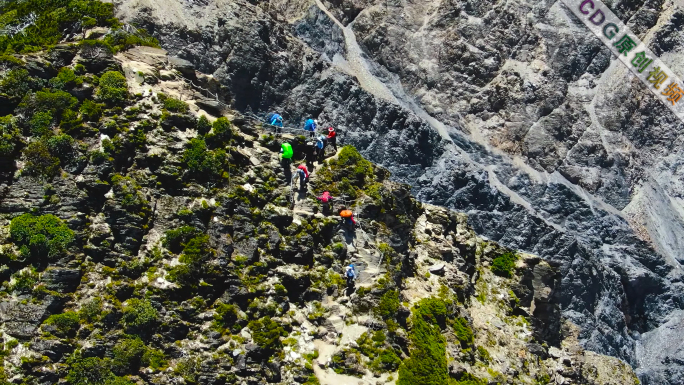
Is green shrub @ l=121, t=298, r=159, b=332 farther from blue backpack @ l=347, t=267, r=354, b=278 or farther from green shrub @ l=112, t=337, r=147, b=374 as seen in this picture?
blue backpack @ l=347, t=267, r=354, b=278

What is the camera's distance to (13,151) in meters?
26.2

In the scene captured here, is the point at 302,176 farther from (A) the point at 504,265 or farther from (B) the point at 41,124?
(A) the point at 504,265

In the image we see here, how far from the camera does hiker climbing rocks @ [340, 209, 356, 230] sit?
30328 millimetres

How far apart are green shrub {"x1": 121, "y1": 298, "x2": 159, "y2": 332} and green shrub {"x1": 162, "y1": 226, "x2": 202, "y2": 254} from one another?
2.78m

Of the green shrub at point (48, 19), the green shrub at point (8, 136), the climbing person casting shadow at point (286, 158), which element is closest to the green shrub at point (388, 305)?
the climbing person casting shadow at point (286, 158)

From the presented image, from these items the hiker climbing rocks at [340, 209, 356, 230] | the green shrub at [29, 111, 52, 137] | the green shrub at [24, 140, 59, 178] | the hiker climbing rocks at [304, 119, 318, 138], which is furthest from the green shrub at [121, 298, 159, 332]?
the hiker climbing rocks at [304, 119, 318, 138]

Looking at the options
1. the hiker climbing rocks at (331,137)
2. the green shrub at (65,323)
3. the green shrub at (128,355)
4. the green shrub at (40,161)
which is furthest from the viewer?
the hiker climbing rocks at (331,137)

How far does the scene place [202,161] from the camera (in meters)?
28.8

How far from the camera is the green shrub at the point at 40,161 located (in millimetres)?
26031

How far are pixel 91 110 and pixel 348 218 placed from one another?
13227 mm

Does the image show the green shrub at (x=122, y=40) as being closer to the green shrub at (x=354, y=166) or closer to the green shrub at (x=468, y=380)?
the green shrub at (x=354, y=166)

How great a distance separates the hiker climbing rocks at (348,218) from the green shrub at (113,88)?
11904mm

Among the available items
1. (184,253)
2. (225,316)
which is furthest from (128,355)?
(184,253)

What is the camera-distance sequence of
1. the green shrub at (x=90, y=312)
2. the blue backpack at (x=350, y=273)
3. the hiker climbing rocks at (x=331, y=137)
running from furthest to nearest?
the hiker climbing rocks at (x=331, y=137) < the blue backpack at (x=350, y=273) < the green shrub at (x=90, y=312)
